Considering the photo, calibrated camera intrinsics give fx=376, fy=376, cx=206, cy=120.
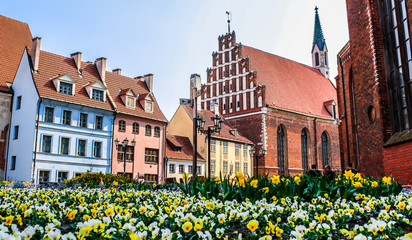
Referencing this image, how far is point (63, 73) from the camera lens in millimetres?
29750

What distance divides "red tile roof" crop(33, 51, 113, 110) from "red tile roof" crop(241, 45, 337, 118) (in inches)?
769

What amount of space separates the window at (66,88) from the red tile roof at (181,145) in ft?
33.8

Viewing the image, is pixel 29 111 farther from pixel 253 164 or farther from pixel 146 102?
pixel 253 164

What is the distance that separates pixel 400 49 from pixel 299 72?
134 ft

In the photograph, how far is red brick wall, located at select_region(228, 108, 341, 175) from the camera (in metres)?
41.5

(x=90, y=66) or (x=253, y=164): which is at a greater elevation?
(x=90, y=66)

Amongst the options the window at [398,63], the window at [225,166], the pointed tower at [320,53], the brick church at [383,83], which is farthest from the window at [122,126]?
the pointed tower at [320,53]

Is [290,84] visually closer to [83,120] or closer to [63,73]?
[83,120]

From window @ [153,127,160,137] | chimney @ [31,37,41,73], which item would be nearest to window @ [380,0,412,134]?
window @ [153,127,160,137]

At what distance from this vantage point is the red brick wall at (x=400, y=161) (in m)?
11.5

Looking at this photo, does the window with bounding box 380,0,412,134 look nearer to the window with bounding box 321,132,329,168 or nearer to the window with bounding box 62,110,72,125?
the window with bounding box 62,110,72,125

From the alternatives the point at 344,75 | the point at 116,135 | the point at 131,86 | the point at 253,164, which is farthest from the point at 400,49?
the point at 253,164

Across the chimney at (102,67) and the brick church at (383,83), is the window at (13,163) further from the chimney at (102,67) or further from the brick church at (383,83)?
the brick church at (383,83)

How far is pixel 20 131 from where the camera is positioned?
89.4ft
